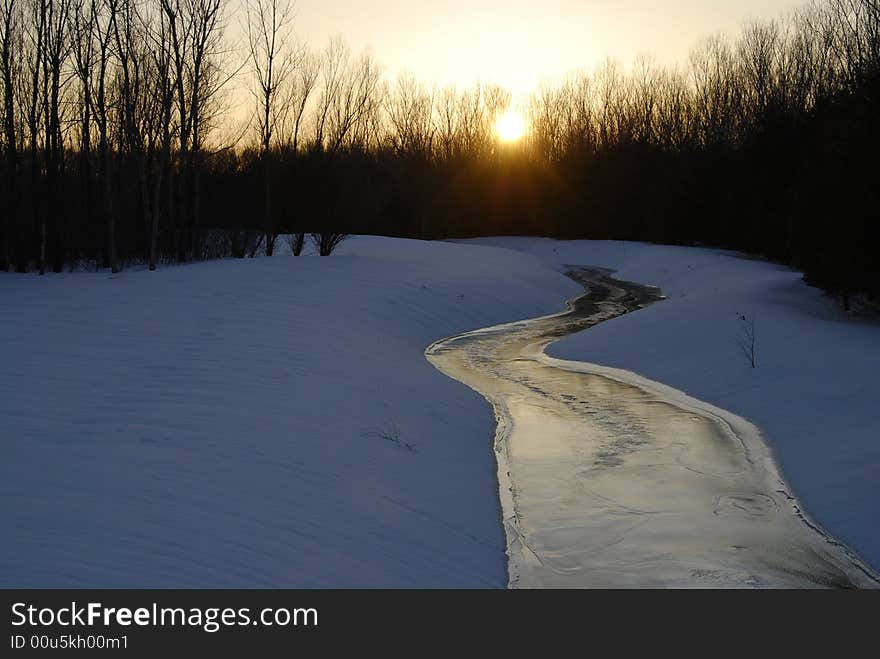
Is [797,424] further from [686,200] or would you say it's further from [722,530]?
[686,200]

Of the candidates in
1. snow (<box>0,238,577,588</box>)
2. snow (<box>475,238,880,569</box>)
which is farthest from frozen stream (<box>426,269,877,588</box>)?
snow (<box>0,238,577,588</box>)

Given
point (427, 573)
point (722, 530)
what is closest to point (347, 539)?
point (427, 573)

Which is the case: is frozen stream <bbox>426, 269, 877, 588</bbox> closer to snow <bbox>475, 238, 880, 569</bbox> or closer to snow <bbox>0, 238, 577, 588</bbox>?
snow <bbox>475, 238, 880, 569</bbox>

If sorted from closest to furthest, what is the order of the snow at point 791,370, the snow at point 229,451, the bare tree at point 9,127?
the snow at point 229,451, the snow at point 791,370, the bare tree at point 9,127

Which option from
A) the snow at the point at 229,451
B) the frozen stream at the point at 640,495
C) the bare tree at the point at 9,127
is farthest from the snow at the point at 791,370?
the bare tree at the point at 9,127

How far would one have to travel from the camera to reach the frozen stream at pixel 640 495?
7.08 m

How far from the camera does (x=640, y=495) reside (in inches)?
356

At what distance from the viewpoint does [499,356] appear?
19.0 meters

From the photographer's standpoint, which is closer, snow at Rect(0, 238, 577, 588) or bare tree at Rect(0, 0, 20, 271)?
snow at Rect(0, 238, 577, 588)

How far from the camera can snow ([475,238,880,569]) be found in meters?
8.96

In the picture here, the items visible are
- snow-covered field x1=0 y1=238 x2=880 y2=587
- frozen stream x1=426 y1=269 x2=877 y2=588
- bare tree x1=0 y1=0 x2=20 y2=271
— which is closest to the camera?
snow-covered field x1=0 y1=238 x2=880 y2=587

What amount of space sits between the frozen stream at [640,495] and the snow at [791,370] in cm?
34

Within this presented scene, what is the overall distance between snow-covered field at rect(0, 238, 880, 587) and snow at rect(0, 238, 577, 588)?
28mm

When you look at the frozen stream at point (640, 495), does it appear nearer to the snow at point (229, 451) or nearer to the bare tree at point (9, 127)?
the snow at point (229, 451)
